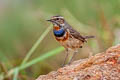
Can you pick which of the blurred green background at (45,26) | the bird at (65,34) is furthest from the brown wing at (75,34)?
the blurred green background at (45,26)

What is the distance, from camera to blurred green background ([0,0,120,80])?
30.2 feet

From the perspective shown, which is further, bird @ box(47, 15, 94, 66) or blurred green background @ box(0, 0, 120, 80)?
blurred green background @ box(0, 0, 120, 80)

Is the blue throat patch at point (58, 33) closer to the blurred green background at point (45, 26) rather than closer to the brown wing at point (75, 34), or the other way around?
the brown wing at point (75, 34)

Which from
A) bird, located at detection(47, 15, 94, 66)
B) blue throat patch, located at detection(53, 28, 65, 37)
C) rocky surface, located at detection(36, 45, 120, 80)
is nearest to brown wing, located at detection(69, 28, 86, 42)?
bird, located at detection(47, 15, 94, 66)

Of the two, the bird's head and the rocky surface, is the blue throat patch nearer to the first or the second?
the bird's head

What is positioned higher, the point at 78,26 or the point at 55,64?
the point at 78,26

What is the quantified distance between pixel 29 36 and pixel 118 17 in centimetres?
223

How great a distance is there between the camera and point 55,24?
291 inches

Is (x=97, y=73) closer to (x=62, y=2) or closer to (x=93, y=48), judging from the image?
(x=93, y=48)

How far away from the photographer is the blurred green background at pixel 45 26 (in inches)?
363

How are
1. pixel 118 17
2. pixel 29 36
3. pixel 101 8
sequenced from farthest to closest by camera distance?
pixel 29 36
pixel 101 8
pixel 118 17

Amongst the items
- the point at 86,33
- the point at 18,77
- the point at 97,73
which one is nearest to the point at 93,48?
the point at 86,33

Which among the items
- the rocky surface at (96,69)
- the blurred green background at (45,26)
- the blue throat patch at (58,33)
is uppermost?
the blue throat patch at (58,33)

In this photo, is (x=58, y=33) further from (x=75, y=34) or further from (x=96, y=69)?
(x=96, y=69)
